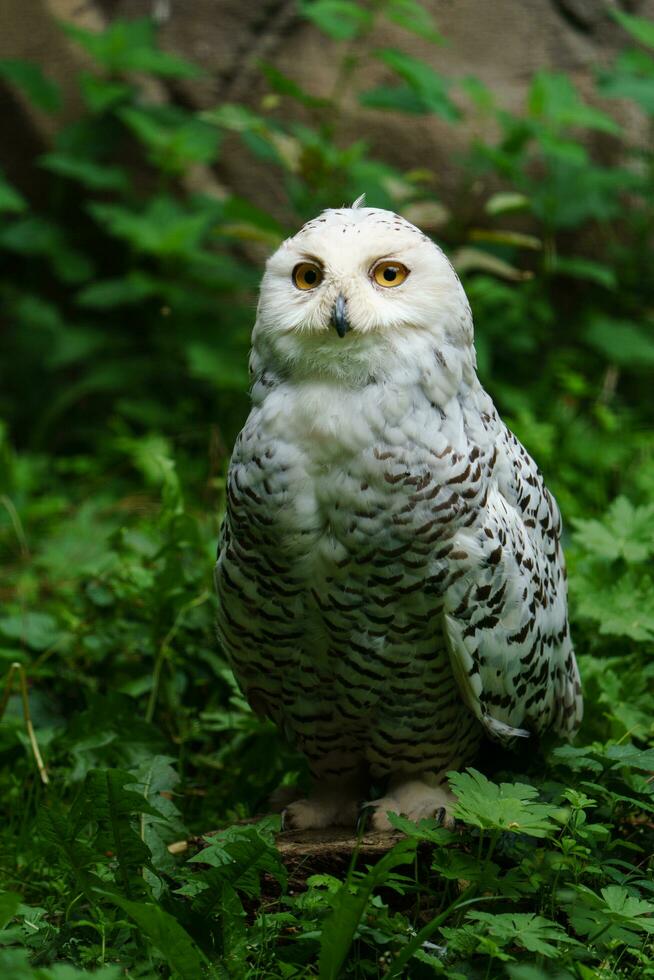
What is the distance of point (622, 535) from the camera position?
363cm

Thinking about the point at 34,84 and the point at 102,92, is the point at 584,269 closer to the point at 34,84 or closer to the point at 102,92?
the point at 102,92

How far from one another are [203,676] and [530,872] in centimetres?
153

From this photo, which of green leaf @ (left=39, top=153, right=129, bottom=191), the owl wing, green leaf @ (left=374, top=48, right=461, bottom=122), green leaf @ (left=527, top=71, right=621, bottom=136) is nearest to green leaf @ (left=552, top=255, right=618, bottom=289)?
green leaf @ (left=527, top=71, right=621, bottom=136)

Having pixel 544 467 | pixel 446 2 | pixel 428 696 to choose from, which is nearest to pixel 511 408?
pixel 544 467

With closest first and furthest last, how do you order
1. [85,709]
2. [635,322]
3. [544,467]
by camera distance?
[85,709] < [544,467] < [635,322]

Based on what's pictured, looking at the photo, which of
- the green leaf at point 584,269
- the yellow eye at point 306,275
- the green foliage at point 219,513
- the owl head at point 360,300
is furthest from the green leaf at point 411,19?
the yellow eye at point 306,275

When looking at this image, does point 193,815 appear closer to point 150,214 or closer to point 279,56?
point 150,214

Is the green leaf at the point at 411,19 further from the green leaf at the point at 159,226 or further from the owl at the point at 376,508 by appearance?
the owl at the point at 376,508

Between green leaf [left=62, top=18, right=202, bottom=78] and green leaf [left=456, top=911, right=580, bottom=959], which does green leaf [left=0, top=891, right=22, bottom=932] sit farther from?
green leaf [left=62, top=18, right=202, bottom=78]

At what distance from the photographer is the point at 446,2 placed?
6277mm

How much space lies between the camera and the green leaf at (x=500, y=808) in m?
2.38

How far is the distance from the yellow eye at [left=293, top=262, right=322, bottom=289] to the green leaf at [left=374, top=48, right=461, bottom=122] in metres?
2.75

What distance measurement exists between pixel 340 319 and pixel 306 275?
233mm

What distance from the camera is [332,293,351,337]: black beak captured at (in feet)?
8.23
